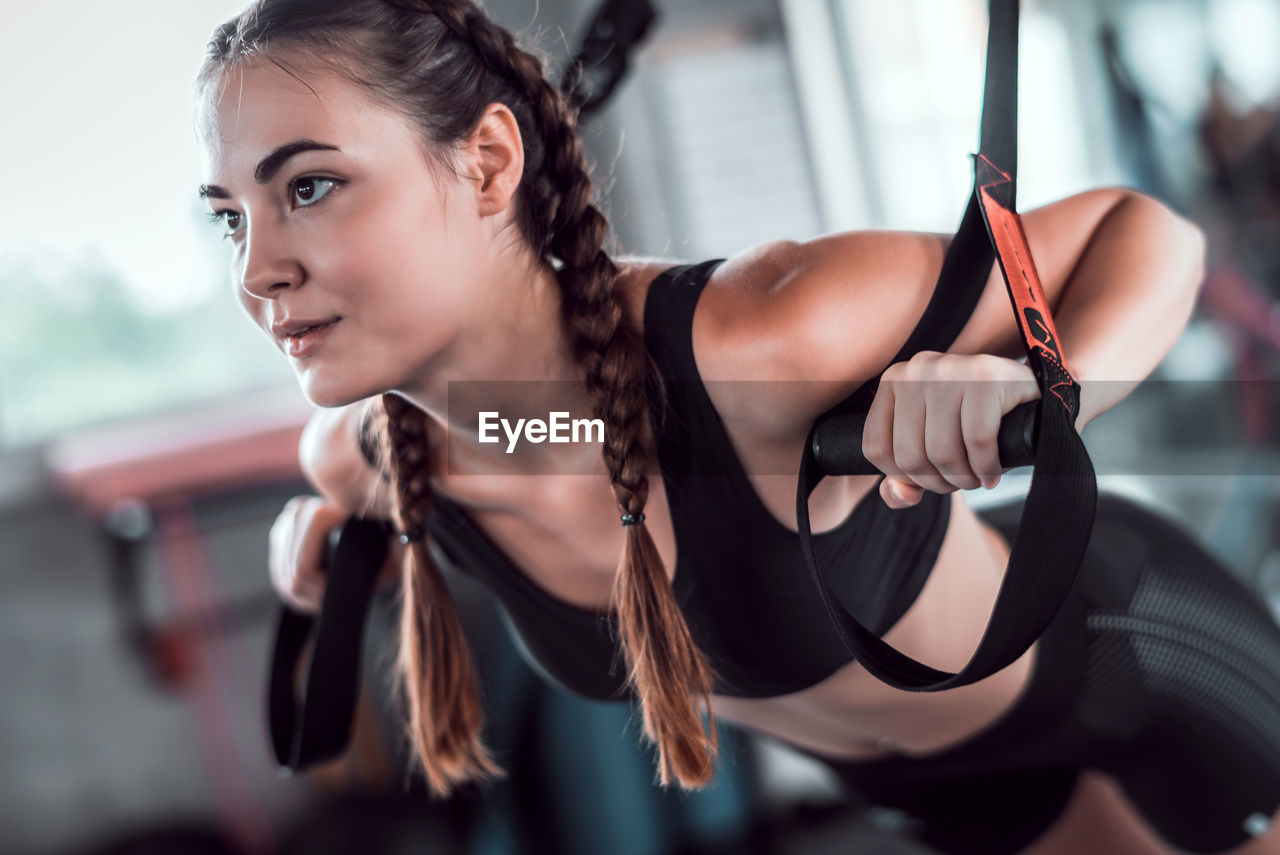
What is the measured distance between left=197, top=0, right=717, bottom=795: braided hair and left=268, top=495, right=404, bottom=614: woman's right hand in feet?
1.23

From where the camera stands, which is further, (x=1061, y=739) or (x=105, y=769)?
(x=105, y=769)

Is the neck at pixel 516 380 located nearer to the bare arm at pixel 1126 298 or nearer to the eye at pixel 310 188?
the eye at pixel 310 188

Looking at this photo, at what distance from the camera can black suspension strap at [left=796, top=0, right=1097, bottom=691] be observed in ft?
1.83

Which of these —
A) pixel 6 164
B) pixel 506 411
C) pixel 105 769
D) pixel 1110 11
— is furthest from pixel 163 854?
pixel 1110 11

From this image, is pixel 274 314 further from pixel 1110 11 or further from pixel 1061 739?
pixel 1110 11

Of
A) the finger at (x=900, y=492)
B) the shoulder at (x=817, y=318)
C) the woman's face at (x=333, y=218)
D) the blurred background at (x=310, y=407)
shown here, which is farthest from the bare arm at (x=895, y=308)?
the blurred background at (x=310, y=407)

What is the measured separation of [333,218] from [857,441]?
1.35 feet

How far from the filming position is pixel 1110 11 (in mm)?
2225

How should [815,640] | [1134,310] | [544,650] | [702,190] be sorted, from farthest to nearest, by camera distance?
1. [702,190]
2. [544,650]
3. [815,640]
4. [1134,310]

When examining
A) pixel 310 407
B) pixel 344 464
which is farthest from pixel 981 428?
pixel 310 407

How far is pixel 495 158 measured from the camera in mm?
829

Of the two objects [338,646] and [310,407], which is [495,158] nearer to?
[338,646]

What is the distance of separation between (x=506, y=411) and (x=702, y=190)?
181 cm

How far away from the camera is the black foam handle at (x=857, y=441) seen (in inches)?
22.0
